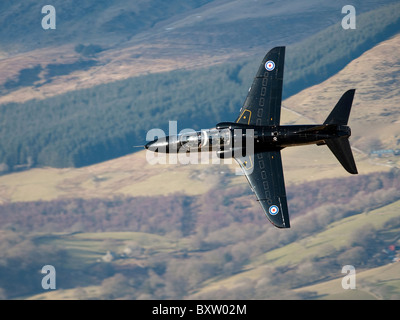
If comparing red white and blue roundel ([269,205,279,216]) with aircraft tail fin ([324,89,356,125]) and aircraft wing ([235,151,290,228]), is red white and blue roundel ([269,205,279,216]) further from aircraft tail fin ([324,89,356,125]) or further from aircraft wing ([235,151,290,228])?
aircraft tail fin ([324,89,356,125])

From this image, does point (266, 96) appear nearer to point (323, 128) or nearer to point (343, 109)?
point (323, 128)

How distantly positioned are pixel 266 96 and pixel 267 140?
687cm

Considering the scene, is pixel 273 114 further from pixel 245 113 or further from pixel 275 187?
pixel 275 187

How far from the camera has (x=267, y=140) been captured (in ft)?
246

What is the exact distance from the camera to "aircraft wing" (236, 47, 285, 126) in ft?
254

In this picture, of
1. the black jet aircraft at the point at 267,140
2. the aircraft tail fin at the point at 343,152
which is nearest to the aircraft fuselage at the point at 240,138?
the black jet aircraft at the point at 267,140

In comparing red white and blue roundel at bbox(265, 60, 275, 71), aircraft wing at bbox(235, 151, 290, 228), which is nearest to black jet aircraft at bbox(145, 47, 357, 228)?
aircraft wing at bbox(235, 151, 290, 228)

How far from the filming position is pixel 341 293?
18925 centimetres

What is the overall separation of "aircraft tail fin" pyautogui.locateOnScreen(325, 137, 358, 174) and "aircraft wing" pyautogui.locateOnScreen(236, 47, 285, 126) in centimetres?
803

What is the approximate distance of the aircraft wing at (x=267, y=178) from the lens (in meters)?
73.7

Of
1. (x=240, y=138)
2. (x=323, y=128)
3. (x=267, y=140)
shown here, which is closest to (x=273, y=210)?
(x=267, y=140)
